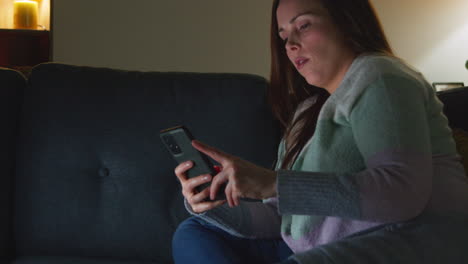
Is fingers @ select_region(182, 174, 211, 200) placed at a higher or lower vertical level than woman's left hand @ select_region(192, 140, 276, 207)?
lower

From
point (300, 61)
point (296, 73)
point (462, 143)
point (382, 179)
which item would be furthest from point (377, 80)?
point (296, 73)

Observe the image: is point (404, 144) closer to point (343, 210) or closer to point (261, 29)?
point (343, 210)

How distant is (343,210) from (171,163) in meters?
0.70

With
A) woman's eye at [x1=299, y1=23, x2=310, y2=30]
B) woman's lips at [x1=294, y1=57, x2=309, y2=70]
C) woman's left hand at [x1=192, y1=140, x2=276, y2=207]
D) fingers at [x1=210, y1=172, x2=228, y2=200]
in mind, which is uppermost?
woman's eye at [x1=299, y1=23, x2=310, y2=30]

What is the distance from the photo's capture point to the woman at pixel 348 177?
730 millimetres

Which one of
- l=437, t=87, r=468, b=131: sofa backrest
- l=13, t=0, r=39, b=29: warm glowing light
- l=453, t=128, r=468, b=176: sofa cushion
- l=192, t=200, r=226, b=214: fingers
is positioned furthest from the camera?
l=13, t=0, r=39, b=29: warm glowing light

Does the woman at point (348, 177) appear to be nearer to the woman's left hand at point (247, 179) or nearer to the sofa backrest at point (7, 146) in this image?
the woman's left hand at point (247, 179)

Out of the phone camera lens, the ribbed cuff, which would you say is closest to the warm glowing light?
the phone camera lens

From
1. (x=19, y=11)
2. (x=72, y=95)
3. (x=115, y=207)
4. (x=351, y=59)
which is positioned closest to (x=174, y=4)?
(x=19, y=11)

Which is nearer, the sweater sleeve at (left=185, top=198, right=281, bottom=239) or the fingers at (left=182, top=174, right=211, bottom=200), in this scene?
the fingers at (left=182, top=174, right=211, bottom=200)

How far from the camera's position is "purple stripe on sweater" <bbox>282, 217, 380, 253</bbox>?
0.83 m

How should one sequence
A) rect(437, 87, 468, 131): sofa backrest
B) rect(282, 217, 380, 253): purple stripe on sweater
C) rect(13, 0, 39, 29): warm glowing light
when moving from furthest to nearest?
rect(13, 0, 39, 29): warm glowing light < rect(437, 87, 468, 131): sofa backrest < rect(282, 217, 380, 253): purple stripe on sweater

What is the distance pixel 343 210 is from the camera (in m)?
0.73

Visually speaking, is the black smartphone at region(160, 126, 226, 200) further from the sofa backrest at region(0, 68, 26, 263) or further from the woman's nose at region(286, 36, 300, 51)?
the sofa backrest at region(0, 68, 26, 263)
